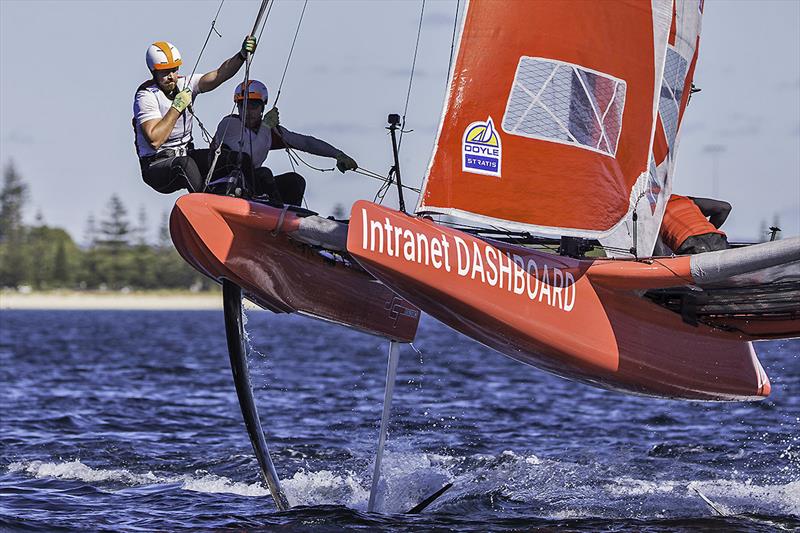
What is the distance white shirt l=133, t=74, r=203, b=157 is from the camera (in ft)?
24.2

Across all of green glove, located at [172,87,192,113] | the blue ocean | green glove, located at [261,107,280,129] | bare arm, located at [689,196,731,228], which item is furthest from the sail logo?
the blue ocean

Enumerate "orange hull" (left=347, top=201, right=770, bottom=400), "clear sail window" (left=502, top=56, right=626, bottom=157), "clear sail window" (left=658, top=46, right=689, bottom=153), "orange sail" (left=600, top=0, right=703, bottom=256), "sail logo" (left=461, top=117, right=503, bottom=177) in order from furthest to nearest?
1. "clear sail window" (left=658, top=46, right=689, bottom=153)
2. "orange sail" (left=600, top=0, right=703, bottom=256)
3. "clear sail window" (left=502, top=56, right=626, bottom=157)
4. "sail logo" (left=461, top=117, right=503, bottom=177)
5. "orange hull" (left=347, top=201, right=770, bottom=400)

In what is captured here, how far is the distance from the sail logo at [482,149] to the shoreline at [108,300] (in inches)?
3656

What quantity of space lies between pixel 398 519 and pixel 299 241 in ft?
5.63

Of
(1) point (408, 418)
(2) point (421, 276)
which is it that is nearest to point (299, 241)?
(2) point (421, 276)

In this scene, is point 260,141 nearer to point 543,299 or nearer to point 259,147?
point 259,147

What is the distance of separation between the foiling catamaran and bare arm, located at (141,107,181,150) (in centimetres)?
35

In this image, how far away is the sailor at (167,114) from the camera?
289 inches

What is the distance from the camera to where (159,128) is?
723cm

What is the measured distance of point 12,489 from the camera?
27.4ft

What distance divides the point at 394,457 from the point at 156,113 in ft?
12.1

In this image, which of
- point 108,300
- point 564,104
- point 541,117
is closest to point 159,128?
point 541,117

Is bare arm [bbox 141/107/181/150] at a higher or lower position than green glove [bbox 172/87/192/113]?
lower

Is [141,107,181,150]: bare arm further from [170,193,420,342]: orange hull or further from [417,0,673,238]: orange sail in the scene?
[417,0,673,238]: orange sail
